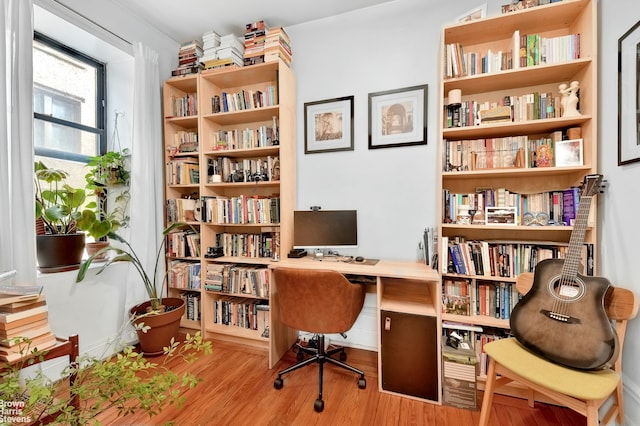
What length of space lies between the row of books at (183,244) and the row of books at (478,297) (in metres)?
2.17

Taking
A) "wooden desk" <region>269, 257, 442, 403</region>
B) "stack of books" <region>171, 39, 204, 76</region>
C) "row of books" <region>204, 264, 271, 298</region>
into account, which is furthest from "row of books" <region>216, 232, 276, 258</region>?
"stack of books" <region>171, 39, 204, 76</region>

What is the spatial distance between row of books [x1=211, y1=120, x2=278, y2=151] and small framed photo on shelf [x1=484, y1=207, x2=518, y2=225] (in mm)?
1715

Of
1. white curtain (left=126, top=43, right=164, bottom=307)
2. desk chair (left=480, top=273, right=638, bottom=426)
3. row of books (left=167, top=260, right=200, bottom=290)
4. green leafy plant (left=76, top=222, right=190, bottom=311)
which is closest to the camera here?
desk chair (left=480, top=273, right=638, bottom=426)

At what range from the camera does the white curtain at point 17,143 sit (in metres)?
1.55

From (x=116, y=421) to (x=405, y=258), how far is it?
2.14m

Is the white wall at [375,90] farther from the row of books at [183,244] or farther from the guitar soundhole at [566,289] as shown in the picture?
the row of books at [183,244]

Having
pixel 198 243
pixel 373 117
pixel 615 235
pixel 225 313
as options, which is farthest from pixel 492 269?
pixel 198 243

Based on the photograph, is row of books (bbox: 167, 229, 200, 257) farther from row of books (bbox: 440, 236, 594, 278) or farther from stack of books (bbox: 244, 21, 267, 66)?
row of books (bbox: 440, 236, 594, 278)

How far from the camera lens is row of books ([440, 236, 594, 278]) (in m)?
1.71

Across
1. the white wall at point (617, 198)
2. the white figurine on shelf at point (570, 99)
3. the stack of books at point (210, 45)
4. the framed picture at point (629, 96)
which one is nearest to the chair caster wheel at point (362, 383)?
the white wall at point (617, 198)

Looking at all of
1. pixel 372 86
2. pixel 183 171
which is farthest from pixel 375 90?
pixel 183 171

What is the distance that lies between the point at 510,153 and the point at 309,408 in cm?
208

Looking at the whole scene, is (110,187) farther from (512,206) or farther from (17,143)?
(512,206)

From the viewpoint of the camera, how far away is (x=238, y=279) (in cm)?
239
